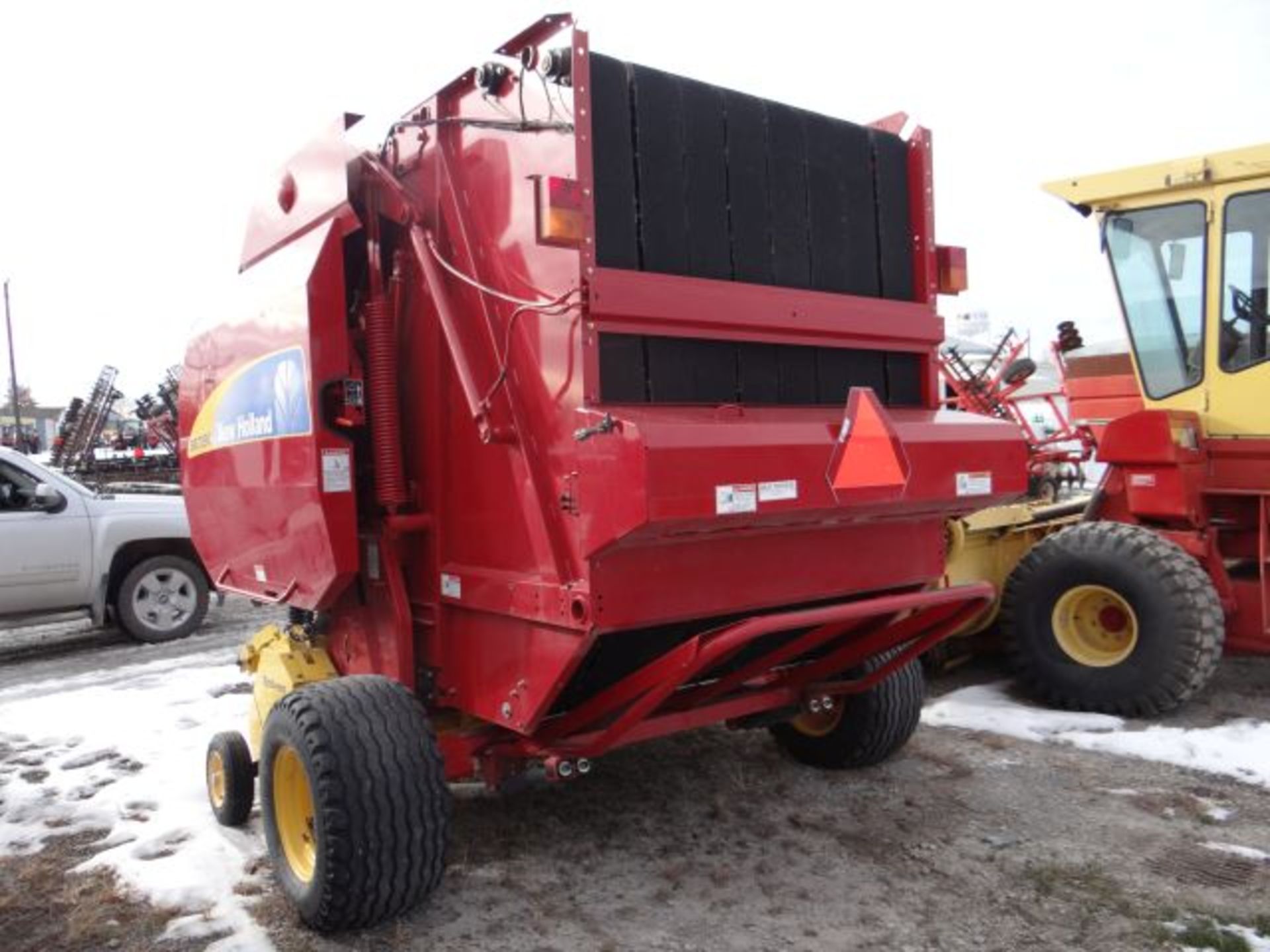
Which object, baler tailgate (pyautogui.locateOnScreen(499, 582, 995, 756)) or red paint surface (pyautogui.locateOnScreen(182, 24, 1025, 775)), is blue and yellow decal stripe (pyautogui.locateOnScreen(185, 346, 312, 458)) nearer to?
red paint surface (pyautogui.locateOnScreen(182, 24, 1025, 775))

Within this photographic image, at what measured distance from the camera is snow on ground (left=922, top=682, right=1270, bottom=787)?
4.54m

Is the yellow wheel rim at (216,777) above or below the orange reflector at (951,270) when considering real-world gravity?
below

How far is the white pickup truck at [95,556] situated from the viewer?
25.5 ft

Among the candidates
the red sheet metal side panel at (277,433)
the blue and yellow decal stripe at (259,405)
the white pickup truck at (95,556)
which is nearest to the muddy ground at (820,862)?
the red sheet metal side panel at (277,433)

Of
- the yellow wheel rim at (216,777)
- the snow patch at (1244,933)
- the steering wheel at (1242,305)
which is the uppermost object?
the steering wheel at (1242,305)

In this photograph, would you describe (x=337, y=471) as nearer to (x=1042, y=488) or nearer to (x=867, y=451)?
(x=867, y=451)

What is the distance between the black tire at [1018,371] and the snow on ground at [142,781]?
799 cm

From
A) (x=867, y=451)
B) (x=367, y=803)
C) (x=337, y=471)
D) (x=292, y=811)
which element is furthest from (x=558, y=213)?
(x=292, y=811)

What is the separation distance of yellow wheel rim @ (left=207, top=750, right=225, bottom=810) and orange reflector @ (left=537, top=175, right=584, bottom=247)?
253 cm

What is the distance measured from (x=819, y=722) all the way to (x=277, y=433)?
260cm

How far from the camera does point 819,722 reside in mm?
4531

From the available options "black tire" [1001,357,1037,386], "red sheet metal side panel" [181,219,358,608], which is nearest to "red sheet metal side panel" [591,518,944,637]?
"red sheet metal side panel" [181,219,358,608]

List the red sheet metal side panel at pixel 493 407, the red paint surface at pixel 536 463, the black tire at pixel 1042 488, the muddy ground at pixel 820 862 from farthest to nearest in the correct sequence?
the black tire at pixel 1042 488 → the muddy ground at pixel 820 862 → the red sheet metal side panel at pixel 493 407 → the red paint surface at pixel 536 463

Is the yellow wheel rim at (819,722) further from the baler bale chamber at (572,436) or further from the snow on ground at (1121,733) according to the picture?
the snow on ground at (1121,733)
